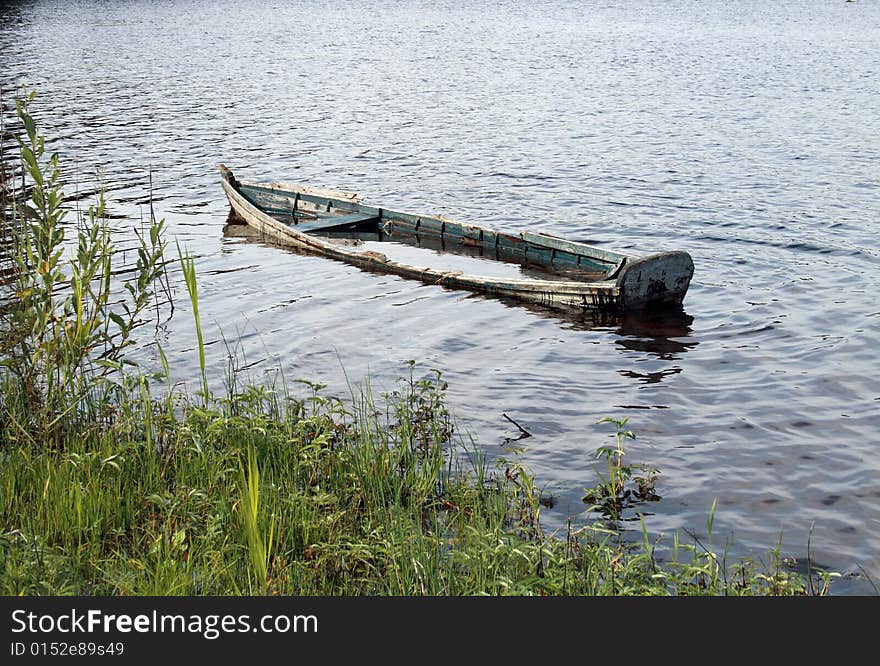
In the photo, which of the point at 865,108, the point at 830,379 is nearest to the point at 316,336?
the point at 830,379

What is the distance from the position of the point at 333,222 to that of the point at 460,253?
250 centimetres

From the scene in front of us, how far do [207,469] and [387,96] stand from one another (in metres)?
28.2

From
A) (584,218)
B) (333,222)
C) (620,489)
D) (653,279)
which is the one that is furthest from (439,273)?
(620,489)

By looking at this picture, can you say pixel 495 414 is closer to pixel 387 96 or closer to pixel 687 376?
pixel 687 376

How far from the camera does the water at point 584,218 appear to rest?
7.88m

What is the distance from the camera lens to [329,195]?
16.2 metres

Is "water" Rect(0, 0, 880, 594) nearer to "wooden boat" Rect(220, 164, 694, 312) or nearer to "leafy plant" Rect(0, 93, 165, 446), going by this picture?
"wooden boat" Rect(220, 164, 694, 312)

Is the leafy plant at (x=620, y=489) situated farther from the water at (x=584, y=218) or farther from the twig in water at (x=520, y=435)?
the twig in water at (x=520, y=435)

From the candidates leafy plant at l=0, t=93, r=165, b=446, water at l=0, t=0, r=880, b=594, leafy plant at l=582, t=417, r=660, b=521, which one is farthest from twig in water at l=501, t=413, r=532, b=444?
leafy plant at l=0, t=93, r=165, b=446

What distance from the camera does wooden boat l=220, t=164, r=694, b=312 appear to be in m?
11.1

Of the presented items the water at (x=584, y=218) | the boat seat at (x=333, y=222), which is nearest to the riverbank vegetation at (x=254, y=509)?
the water at (x=584, y=218)

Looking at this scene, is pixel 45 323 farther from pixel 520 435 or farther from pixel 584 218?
pixel 584 218

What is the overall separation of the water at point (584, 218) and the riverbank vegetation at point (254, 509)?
0.84 metres

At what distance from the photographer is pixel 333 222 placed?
15242 millimetres
